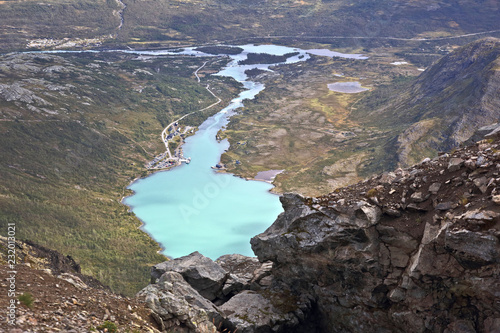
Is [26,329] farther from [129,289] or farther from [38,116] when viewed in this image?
[38,116]

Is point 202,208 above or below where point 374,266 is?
above

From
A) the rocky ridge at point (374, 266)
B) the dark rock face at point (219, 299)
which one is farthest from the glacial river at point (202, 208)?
the rocky ridge at point (374, 266)

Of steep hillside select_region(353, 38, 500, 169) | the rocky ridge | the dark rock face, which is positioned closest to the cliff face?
the rocky ridge

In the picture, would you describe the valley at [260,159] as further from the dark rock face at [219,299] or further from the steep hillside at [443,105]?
the steep hillside at [443,105]

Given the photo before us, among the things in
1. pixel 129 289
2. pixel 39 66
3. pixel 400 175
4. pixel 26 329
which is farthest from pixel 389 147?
pixel 39 66

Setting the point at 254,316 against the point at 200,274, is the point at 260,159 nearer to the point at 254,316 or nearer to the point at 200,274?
the point at 200,274

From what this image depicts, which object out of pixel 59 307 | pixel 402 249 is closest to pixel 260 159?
pixel 402 249
